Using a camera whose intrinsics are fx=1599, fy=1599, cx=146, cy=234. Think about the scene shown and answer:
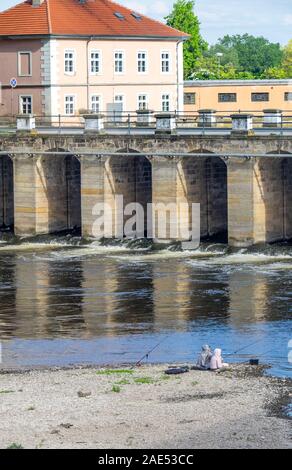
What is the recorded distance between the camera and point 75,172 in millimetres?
86500

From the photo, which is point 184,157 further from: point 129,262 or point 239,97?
point 239,97

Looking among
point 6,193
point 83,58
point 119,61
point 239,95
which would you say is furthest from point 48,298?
point 239,95

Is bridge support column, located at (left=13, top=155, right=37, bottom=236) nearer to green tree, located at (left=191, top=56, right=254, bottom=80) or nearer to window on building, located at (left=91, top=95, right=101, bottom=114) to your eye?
window on building, located at (left=91, top=95, right=101, bottom=114)

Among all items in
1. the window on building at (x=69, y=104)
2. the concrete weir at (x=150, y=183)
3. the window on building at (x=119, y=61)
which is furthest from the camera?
the window on building at (x=119, y=61)

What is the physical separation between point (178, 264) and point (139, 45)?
33.5 metres

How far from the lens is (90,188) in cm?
8125

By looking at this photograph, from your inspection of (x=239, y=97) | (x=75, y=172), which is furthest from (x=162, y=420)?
(x=239, y=97)

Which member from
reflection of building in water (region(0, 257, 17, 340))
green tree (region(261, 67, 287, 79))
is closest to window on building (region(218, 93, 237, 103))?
green tree (region(261, 67, 287, 79))

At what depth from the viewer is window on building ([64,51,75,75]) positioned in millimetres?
97812

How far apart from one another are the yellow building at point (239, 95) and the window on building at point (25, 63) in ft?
54.2

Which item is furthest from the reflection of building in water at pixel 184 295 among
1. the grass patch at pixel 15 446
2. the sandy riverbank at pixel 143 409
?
the grass patch at pixel 15 446

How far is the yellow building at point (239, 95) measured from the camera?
110 m

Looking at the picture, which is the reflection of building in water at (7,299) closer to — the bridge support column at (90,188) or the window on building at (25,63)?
the bridge support column at (90,188)

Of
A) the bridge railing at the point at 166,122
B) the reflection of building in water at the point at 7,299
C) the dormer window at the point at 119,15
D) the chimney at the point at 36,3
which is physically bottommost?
the reflection of building in water at the point at 7,299
